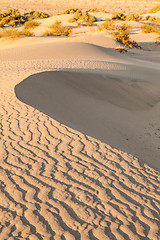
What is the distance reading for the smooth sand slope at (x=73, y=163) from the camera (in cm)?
335

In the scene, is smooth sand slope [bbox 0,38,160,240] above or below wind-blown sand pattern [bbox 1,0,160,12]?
above

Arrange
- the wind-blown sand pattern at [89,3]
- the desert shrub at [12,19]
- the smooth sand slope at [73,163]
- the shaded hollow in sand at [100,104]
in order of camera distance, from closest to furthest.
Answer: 1. the smooth sand slope at [73,163]
2. the shaded hollow in sand at [100,104]
3. the desert shrub at [12,19]
4. the wind-blown sand pattern at [89,3]

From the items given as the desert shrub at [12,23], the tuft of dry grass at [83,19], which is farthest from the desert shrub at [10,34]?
the tuft of dry grass at [83,19]

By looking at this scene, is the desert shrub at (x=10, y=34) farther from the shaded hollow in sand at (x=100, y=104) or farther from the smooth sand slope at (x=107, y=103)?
the shaded hollow in sand at (x=100, y=104)

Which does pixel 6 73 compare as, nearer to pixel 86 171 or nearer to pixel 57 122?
pixel 57 122

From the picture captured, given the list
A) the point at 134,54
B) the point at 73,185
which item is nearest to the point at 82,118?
the point at 73,185

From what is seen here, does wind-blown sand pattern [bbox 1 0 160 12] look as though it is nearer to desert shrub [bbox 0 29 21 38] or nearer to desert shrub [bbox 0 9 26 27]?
desert shrub [bbox 0 9 26 27]

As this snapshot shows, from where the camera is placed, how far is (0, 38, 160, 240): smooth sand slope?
3354 mm

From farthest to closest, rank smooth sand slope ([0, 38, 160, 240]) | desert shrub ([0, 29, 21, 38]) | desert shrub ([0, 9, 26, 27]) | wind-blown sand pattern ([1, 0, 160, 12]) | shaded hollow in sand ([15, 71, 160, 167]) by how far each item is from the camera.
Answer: wind-blown sand pattern ([1, 0, 160, 12]) < desert shrub ([0, 9, 26, 27]) < desert shrub ([0, 29, 21, 38]) < shaded hollow in sand ([15, 71, 160, 167]) < smooth sand slope ([0, 38, 160, 240])

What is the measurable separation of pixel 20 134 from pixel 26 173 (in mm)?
1452

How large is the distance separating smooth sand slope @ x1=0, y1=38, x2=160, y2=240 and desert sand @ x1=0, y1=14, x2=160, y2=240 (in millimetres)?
14

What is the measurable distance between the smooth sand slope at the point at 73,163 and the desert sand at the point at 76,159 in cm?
1

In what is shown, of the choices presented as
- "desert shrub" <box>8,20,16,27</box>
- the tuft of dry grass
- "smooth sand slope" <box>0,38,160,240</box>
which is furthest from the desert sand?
the tuft of dry grass

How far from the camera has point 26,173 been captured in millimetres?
4238
